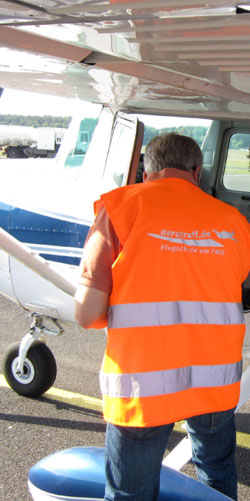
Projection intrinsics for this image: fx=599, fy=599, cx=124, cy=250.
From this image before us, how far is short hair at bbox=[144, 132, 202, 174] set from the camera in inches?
78.2

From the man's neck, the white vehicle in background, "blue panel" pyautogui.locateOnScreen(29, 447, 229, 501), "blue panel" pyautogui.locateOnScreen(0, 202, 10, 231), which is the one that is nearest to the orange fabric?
"blue panel" pyautogui.locateOnScreen(29, 447, 229, 501)

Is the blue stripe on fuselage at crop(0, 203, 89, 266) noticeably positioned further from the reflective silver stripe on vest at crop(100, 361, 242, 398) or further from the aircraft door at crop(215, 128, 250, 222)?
the aircraft door at crop(215, 128, 250, 222)

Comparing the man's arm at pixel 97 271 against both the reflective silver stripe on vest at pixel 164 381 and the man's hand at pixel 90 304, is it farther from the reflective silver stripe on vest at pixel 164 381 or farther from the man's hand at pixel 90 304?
the reflective silver stripe on vest at pixel 164 381

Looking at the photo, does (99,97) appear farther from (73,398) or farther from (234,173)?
(73,398)

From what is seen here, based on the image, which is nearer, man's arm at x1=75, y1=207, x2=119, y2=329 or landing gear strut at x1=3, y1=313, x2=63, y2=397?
man's arm at x1=75, y1=207, x2=119, y2=329

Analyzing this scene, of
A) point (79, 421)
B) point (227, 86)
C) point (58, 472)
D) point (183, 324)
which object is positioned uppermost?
point (227, 86)

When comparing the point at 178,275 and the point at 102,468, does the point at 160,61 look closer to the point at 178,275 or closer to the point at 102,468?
the point at 178,275

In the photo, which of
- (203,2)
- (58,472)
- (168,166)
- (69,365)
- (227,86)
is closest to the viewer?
(203,2)

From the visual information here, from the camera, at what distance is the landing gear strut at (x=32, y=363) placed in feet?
13.5

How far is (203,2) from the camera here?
1.30m

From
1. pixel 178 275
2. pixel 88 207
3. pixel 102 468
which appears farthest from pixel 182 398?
pixel 88 207

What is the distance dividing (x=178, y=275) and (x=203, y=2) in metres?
0.84

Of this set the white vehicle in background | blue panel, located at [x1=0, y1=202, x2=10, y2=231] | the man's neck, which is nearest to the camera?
the man's neck

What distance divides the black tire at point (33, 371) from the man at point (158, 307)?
2.26 metres
